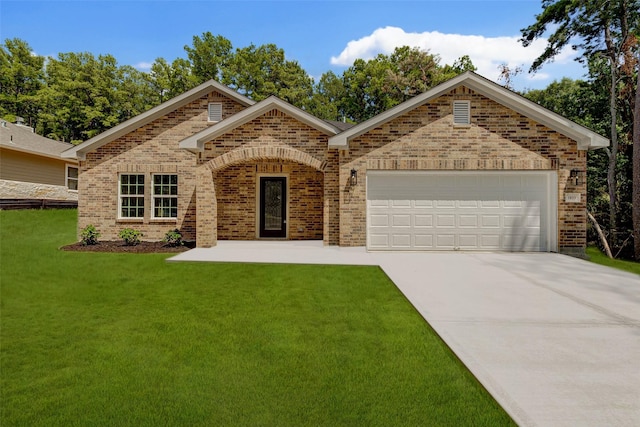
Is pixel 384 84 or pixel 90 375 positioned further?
pixel 384 84

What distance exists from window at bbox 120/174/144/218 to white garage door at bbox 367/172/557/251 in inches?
350

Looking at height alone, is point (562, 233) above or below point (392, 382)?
above

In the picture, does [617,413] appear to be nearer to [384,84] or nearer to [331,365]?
[331,365]

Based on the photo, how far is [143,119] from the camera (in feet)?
45.7

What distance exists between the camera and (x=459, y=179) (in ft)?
37.7

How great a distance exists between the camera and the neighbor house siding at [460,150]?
11.2 meters

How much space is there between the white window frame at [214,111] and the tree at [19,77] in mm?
34220

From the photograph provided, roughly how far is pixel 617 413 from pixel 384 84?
36.8 m

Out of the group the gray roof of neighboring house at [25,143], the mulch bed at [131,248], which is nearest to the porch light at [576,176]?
the mulch bed at [131,248]

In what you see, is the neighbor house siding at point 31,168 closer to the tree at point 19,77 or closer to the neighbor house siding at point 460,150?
the neighbor house siding at point 460,150

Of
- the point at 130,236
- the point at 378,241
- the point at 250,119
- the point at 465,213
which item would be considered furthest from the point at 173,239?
the point at 465,213

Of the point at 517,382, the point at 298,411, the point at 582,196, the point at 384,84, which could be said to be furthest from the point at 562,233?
the point at 384,84

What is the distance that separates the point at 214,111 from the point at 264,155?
454 cm

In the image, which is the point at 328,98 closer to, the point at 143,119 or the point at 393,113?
the point at 143,119
